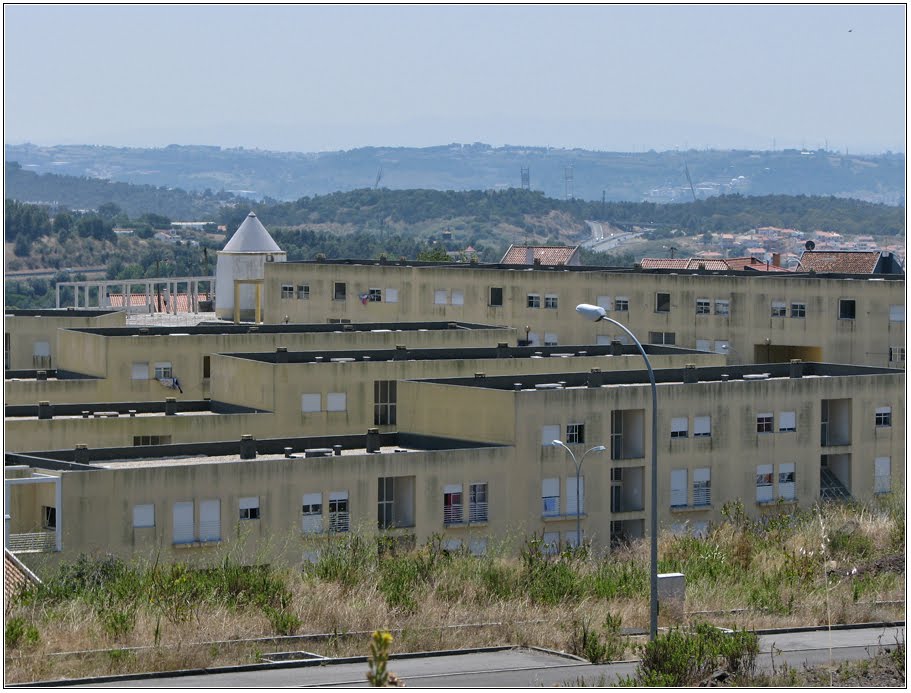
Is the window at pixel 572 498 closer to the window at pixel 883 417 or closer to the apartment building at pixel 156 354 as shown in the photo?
the window at pixel 883 417

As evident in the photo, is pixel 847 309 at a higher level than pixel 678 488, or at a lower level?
higher

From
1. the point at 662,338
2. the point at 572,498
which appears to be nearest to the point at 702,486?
the point at 572,498

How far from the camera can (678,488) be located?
188ft

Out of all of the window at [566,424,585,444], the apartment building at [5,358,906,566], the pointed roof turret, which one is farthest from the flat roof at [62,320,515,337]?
the pointed roof turret

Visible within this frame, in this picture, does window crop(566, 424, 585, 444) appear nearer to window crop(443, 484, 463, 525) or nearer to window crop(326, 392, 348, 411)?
window crop(443, 484, 463, 525)

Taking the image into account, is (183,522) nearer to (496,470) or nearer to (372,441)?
(372,441)

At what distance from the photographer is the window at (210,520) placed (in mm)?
47344

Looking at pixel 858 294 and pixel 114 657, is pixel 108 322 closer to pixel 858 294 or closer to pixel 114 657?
pixel 858 294

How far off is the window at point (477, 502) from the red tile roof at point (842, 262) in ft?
167

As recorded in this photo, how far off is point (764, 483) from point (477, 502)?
448 inches

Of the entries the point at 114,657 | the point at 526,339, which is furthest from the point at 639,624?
the point at 526,339

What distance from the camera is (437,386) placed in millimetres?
56688

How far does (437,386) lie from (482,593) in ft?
65.8

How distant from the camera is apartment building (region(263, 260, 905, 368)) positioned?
269 feet
